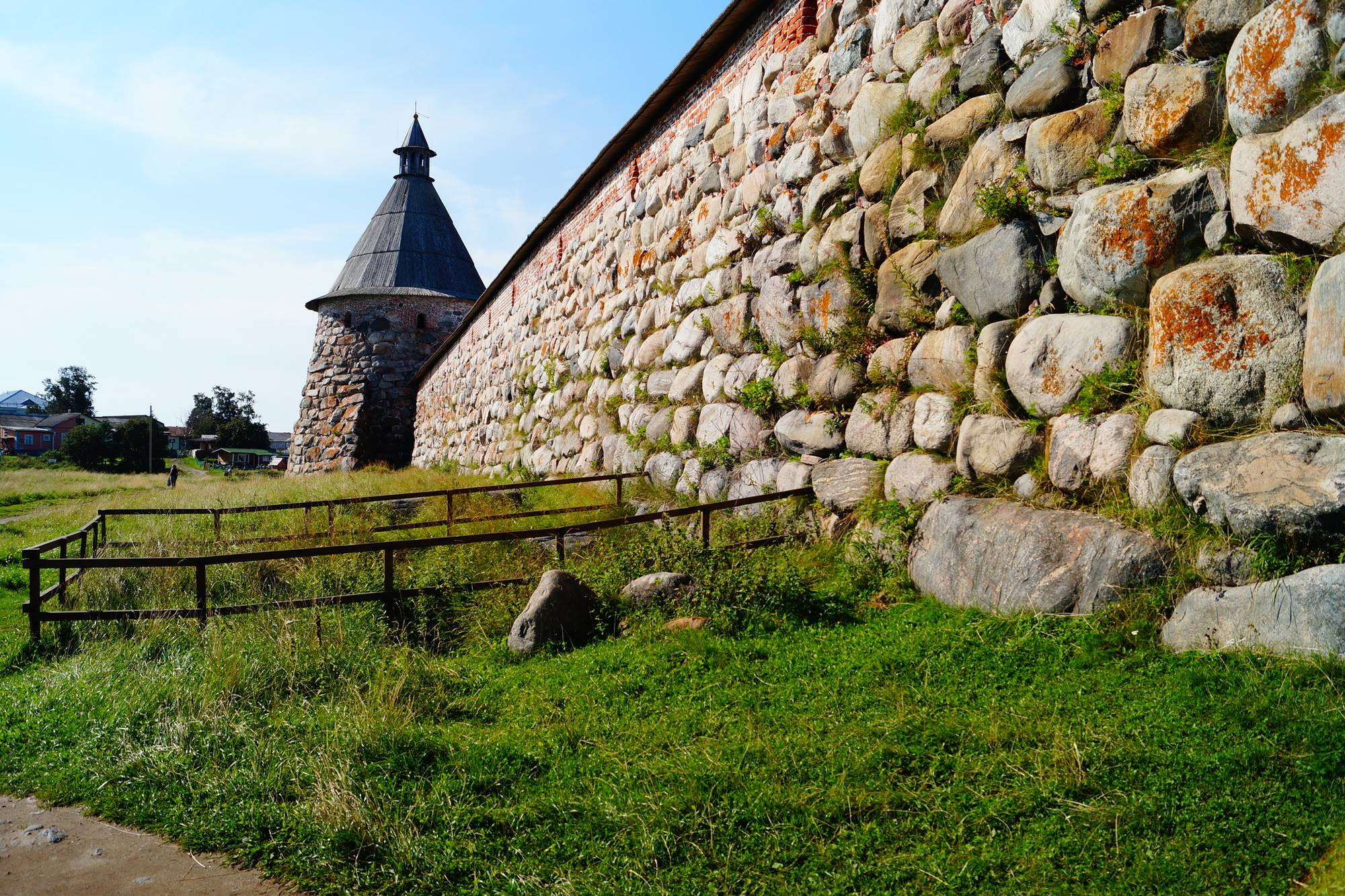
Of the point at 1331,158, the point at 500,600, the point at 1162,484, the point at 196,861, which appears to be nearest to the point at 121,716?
the point at 196,861

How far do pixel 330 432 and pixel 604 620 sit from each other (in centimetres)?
2121

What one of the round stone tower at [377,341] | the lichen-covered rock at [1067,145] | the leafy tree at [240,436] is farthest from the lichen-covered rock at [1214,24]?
the leafy tree at [240,436]

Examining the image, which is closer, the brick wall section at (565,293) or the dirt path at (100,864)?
the dirt path at (100,864)

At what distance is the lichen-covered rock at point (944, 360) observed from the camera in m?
4.74

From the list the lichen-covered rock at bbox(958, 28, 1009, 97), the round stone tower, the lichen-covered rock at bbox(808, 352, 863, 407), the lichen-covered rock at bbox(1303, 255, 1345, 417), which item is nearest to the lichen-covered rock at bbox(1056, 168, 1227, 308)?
the lichen-covered rock at bbox(1303, 255, 1345, 417)

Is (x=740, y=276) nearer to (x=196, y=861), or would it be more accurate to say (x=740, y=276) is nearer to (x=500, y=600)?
(x=500, y=600)

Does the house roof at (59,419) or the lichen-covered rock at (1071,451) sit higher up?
the house roof at (59,419)

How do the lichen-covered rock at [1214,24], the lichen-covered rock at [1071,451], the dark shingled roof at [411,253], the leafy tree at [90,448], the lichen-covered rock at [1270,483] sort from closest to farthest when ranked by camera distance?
1. the lichen-covered rock at [1270,483]
2. the lichen-covered rock at [1214,24]
3. the lichen-covered rock at [1071,451]
4. the dark shingled roof at [411,253]
5. the leafy tree at [90,448]

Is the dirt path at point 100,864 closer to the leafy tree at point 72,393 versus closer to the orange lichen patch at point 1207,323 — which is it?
the orange lichen patch at point 1207,323

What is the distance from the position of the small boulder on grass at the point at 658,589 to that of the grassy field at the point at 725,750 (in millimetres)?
85

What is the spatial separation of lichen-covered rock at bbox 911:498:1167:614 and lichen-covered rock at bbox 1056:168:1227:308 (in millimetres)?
1041

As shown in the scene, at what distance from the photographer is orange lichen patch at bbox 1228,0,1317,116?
10.8 feet

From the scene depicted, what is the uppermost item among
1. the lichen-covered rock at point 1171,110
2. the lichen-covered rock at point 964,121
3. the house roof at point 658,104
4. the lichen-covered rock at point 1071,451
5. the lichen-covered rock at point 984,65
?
the house roof at point 658,104

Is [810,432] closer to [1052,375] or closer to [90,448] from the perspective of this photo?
[1052,375]
